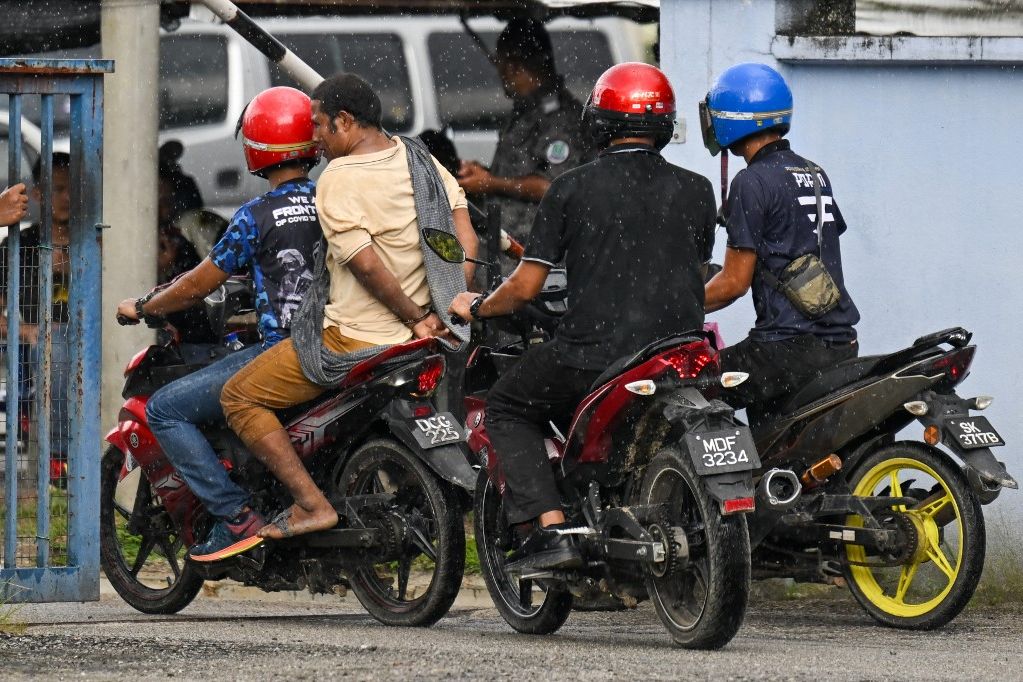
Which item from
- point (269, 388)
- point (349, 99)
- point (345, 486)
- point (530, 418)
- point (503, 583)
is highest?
point (349, 99)

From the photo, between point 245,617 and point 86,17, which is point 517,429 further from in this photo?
point 86,17

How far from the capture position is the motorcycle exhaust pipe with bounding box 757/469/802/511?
275 inches

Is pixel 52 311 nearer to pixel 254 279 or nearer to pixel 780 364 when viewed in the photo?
pixel 254 279

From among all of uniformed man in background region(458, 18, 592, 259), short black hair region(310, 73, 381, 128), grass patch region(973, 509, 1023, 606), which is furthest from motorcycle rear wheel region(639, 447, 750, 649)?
uniformed man in background region(458, 18, 592, 259)

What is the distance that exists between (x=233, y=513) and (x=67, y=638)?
104 cm

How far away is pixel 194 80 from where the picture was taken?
12648 mm

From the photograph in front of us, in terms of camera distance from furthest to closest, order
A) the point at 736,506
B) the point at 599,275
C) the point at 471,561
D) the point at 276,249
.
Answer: the point at 471,561 → the point at 276,249 → the point at 599,275 → the point at 736,506

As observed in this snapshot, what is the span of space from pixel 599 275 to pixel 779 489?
1048mm

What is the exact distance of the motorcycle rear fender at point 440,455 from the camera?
7.10 meters

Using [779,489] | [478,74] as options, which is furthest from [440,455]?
[478,74]

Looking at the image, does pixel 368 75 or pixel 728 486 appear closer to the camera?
pixel 728 486

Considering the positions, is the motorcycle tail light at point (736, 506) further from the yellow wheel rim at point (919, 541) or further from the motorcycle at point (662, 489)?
the yellow wheel rim at point (919, 541)

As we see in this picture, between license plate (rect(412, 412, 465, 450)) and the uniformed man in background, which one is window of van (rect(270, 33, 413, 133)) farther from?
license plate (rect(412, 412, 465, 450))

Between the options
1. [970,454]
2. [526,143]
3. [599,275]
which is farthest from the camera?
[526,143]
